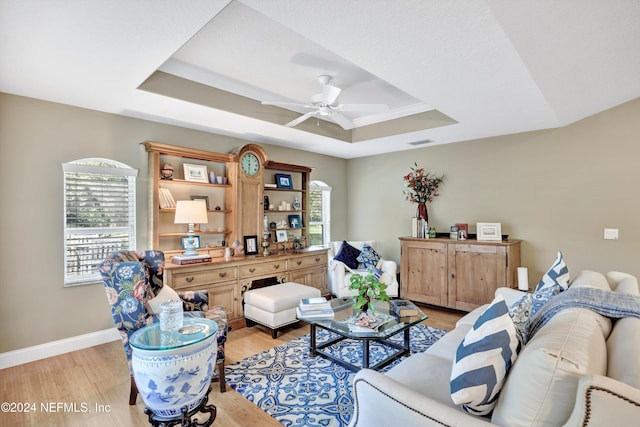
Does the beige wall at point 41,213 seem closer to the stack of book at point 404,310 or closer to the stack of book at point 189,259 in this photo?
the stack of book at point 189,259

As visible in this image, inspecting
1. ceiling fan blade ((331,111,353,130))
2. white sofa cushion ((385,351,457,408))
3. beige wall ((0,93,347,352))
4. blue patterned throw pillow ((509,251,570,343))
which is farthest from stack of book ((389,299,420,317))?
beige wall ((0,93,347,352))

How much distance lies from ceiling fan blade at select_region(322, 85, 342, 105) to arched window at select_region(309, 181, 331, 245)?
271cm

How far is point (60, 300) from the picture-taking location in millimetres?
3156

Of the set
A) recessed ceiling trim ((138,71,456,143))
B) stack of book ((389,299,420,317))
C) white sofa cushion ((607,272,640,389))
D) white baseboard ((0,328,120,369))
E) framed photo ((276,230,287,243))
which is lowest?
white baseboard ((0,328,120,369))

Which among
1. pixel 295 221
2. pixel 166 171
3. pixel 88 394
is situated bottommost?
pixel 88 394

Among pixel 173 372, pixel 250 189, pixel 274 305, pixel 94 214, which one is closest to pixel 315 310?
pixel 274 305

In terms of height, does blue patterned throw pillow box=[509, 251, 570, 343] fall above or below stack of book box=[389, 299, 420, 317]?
above

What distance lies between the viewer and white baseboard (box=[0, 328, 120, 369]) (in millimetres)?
2855

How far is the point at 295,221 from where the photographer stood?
520 centimetres

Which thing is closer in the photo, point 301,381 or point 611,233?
point 301,381

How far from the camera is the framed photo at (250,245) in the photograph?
4.30 meters

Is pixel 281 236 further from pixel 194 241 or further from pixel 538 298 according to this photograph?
pixel 538 298

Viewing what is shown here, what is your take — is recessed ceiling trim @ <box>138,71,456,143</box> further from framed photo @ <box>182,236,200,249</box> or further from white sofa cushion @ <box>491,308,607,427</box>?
white sofa cushion @ <box>491,308,607,427</box>

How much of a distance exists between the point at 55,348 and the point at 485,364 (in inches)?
150
